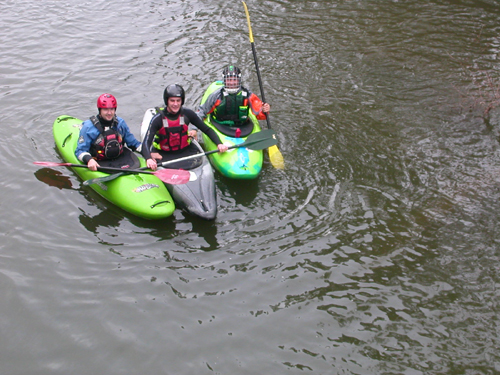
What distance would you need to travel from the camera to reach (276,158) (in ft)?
23.1

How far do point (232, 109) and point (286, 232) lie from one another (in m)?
2.39

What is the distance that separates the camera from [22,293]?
490 cm

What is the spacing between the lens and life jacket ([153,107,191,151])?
6410 millimetres

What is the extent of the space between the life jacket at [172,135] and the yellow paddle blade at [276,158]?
4.15ft

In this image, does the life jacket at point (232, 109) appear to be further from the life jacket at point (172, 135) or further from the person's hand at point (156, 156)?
the person's hand at point (156, 156)

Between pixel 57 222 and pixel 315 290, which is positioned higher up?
pixel 57 222

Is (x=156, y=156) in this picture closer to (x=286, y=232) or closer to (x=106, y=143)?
(x=106, y=143)

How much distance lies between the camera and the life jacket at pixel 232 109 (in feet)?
23.5

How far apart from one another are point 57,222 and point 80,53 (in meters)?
5.89

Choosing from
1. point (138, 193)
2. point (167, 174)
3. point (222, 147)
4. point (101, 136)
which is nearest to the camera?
point (138, 193)

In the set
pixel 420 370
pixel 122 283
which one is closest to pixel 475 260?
pixel 420 370

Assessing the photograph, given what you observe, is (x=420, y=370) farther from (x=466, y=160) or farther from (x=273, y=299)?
(x=466, y=160)

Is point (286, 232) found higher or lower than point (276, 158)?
lower

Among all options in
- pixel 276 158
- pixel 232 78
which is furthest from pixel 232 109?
pixel 276 158
